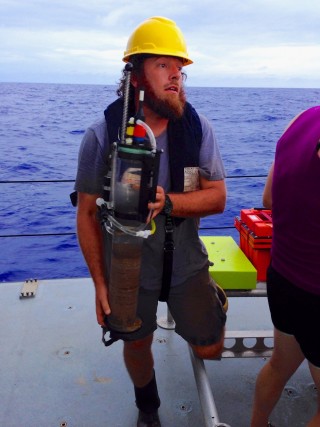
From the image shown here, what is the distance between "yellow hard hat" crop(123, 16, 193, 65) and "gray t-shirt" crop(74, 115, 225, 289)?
0.35 metres

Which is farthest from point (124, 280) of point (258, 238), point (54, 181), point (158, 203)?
point (54, 181)

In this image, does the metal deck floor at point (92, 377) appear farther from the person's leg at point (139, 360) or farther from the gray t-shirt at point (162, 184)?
the gray t-shirt at point (162, 184)

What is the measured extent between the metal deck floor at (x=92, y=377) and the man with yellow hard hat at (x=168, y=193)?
377mm

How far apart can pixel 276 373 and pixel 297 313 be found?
41cm

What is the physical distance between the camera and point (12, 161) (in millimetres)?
18781

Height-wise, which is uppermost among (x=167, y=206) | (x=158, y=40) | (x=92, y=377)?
(x=158, y=40)

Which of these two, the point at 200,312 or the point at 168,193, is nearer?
the point at 168,193

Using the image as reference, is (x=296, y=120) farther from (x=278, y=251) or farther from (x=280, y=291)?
(x=280, y=291)

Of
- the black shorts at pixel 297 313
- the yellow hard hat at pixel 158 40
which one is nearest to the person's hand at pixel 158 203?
the black shorts at pixel 297 313

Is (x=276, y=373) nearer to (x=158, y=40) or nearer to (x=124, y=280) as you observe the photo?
(x=124, y=280)

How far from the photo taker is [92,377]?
9.95ft

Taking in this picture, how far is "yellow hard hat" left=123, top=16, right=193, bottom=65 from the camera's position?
2.15m

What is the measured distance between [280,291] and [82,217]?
1018 mm

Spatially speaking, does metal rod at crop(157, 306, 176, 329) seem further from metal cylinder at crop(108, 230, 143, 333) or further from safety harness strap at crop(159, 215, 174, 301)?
metal cylinder at crop(108, 230, 143, 333)
